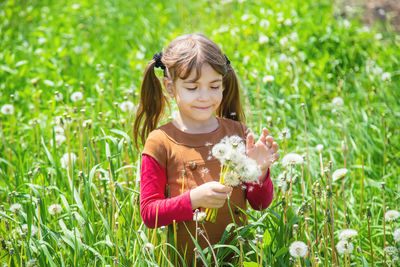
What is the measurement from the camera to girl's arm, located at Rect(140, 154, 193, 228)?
202 centimetres

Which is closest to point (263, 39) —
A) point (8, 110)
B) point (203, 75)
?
point (8, 110)

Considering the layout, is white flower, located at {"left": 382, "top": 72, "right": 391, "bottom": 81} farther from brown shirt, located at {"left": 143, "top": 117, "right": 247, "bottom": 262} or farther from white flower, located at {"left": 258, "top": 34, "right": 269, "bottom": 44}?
brown shirt, located at {"left": 143, "top": 117, "right": 247, "bottom": 262}

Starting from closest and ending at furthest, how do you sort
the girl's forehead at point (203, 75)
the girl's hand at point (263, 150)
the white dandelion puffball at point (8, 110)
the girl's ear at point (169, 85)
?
the girl's hand at point (263, 150) < the girl's forehead at point (203, 75) < the girl's ear at point (169, 85) < the white dandelion puffball at point (8, 110)

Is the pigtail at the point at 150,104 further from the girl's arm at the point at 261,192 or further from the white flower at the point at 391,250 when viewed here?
the white flower at the point at 391,250

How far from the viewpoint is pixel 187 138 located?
7.08ft

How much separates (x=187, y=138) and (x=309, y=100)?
1.90 metres

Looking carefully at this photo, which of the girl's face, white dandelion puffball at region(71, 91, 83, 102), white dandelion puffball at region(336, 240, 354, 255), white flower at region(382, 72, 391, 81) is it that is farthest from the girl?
white flower at region(382, 72, 391, 81)

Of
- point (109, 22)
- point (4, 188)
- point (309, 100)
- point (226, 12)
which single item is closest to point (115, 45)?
point (109, 22)

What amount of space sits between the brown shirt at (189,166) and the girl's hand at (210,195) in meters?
0.12

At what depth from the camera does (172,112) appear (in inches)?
116

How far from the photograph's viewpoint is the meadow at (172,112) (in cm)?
219

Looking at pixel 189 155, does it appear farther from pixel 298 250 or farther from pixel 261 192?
pixel 298 250

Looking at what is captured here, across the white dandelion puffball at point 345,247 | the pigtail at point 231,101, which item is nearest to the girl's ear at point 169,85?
the pigtail at point 231,101

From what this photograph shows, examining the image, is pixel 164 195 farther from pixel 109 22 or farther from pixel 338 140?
pixel 109 22
